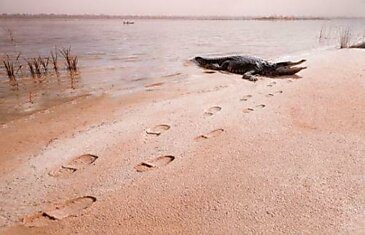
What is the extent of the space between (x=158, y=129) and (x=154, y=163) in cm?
113

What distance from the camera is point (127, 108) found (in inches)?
246

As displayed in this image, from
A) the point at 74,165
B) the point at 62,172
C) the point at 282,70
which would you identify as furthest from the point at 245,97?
the point at 62,172

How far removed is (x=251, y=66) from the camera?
31.8ft

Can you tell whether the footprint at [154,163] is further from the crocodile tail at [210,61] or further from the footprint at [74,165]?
the crocodile tail at [210,61]

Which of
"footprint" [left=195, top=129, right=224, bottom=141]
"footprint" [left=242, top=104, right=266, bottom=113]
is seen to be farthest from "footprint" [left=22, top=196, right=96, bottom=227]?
"footprint" [left=242, top=104, right=266, bottom=113]

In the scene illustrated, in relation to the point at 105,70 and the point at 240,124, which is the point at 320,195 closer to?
the point at 240,124

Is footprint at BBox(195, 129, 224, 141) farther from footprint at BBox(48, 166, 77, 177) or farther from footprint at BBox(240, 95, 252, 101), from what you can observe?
footprint at BBox(240, 95, 252, 101)

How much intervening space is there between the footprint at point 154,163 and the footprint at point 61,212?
0.65 meters

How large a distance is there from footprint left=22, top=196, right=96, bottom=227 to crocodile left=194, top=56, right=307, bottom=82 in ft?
20.0

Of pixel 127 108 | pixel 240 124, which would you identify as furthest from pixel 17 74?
pixel 240 124

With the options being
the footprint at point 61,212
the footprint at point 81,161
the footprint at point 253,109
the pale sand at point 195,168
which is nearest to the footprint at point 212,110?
the pale sand at point 195,168

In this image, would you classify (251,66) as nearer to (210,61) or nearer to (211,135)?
(210,61)

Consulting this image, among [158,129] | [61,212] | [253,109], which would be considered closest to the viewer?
[61,212]

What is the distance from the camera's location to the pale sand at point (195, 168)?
2.50 metres
